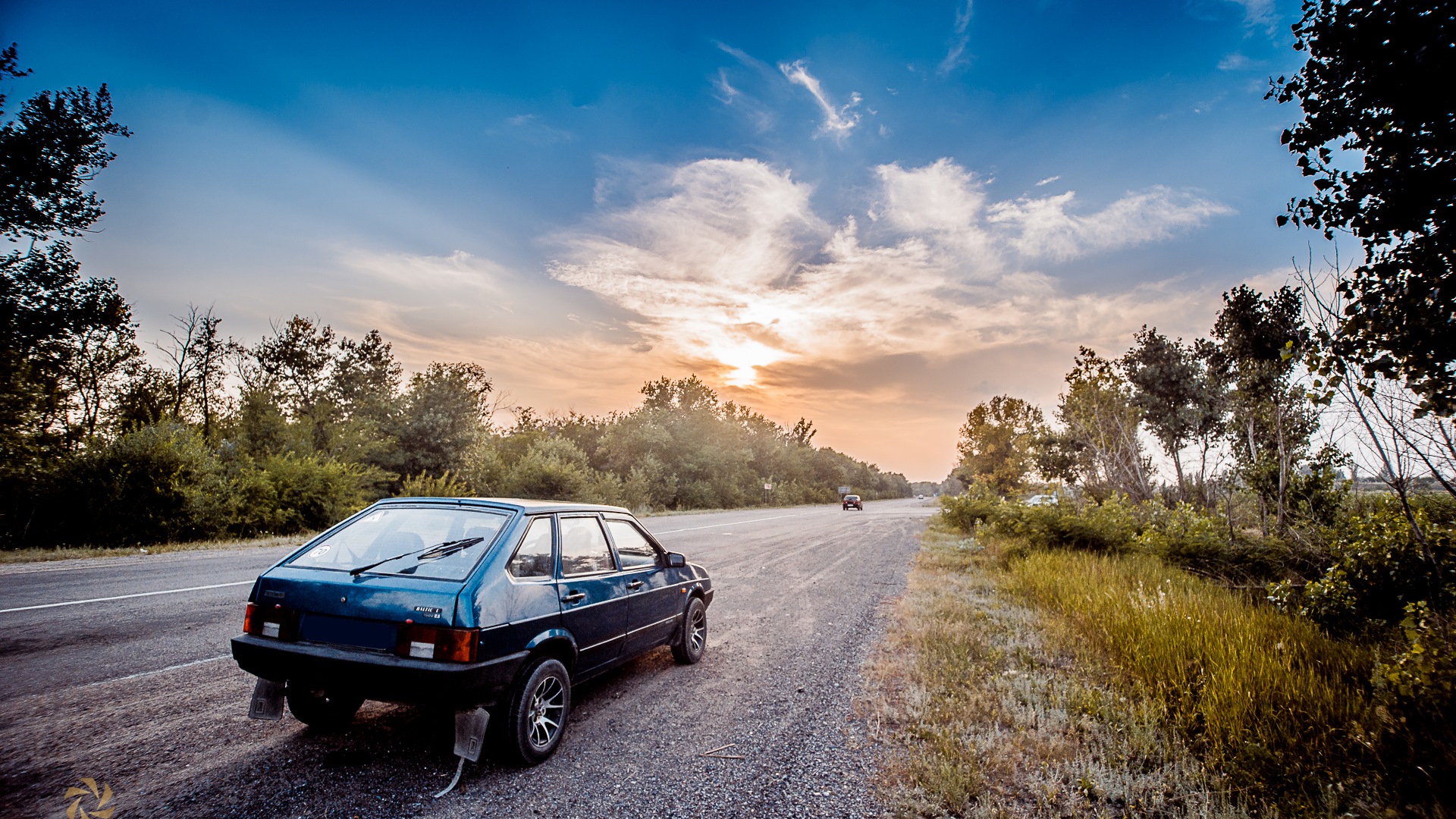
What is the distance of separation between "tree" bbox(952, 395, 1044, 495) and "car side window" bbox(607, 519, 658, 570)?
28.1m

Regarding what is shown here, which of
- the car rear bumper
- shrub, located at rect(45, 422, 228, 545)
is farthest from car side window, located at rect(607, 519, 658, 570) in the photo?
shrub, located at rect(45, 422, 228, 545)

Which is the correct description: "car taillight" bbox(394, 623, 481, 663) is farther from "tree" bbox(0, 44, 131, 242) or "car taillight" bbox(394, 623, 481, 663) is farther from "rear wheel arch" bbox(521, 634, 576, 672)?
"tree" bbox(0, 44, 131, 242)

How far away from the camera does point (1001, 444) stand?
37.2m

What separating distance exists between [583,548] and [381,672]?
5.10ft

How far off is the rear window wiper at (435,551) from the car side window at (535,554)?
26 centimetres

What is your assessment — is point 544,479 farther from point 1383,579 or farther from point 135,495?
point 1383,579

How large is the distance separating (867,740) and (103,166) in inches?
1035

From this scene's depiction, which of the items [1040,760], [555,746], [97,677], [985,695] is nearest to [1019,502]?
[985,695]

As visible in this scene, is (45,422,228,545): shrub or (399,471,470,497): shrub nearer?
(45,422,228,545): shrub

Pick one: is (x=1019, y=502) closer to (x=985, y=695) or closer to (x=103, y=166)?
(x=985, y=695)

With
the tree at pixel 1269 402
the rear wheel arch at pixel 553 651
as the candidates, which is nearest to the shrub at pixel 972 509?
the tree at pixel 1269 402

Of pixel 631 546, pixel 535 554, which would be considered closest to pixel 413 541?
pixel 535 554

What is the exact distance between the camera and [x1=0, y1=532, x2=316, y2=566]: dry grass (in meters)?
10.8

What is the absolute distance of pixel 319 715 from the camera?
3678 millimetres
